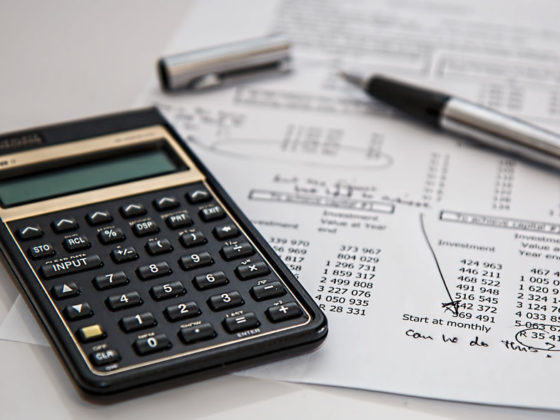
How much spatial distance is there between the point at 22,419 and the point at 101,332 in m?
0.05

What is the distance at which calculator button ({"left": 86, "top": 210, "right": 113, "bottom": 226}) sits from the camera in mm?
416

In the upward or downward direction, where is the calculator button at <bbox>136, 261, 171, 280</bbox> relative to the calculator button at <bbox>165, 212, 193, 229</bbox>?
downward

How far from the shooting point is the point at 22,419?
0.35 meters

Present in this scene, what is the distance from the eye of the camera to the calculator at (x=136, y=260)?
349 mm

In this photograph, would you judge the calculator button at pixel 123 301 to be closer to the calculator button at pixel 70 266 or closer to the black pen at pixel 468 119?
the calculator button at pixel 70 266

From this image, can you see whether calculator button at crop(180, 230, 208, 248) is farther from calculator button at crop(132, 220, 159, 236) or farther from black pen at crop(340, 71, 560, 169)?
black pen at crop(340, 71, 560, 169)

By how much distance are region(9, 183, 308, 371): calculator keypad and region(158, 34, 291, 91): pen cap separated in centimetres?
17

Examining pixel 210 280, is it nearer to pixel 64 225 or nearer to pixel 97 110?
pixel 64 225

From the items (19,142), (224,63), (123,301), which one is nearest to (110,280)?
(123,301)

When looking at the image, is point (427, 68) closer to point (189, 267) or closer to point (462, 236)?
point (462, 236)

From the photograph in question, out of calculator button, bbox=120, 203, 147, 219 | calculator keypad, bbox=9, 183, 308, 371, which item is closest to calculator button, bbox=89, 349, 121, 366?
calculator keypad, bbox=9, 183, 308, 371

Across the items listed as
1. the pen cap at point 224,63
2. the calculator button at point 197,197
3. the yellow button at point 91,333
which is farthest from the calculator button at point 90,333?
the pen cap at point 224,63

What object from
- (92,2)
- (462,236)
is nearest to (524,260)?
(462,236)

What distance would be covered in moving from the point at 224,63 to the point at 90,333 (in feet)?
1.01
